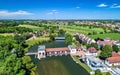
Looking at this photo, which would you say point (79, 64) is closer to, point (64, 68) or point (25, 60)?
point (64, 68)

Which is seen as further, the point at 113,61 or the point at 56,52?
the point at 56,52

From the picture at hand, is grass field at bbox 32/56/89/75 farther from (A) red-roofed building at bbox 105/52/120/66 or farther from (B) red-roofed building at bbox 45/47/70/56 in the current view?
(A) red-roofed building at bbox 105/52/120/66

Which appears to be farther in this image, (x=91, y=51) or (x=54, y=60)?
(x=91, y=51)

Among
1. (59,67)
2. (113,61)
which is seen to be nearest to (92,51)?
(113,61)

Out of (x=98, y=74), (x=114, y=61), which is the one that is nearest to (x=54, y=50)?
(x=114, y=61)

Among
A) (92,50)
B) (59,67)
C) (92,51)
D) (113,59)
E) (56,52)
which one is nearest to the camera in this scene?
(59,67)

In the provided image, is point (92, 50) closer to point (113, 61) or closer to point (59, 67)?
point (113, 61)

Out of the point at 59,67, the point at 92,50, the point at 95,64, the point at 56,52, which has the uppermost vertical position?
the point at 92,50

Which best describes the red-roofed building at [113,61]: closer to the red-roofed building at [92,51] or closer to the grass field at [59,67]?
the grass field at [59,67]

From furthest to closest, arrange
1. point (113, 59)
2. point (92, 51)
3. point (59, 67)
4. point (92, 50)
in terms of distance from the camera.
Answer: point (92, 50), point (92, 51), point (113, 59), point (59, 67)
